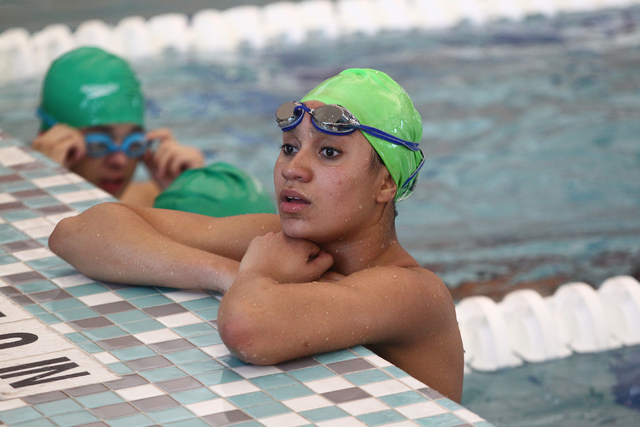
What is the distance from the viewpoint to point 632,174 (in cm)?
538

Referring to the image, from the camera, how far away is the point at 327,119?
5.72 ft

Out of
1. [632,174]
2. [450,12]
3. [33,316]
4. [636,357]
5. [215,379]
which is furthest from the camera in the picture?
[450,12]

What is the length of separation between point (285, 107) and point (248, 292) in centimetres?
45

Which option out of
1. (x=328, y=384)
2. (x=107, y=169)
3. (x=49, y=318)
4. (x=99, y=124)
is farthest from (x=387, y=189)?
(x=99, y=124)

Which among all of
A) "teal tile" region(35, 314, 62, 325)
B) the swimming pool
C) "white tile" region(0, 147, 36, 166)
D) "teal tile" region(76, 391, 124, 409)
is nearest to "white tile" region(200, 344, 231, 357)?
"teal tile" region(76, 391, 124, 409)

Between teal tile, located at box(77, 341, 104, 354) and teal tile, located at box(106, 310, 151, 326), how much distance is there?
3.8 inches

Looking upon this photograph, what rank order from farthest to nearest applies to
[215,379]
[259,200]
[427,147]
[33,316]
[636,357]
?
[427,147] → [636,357] → [259,200] → [33,316] → [215,379]

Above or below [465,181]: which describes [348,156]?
above

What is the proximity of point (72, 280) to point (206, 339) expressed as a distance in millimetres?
446

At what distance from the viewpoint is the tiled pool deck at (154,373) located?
1380 millimetres

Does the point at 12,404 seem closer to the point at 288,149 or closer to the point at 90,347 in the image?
the point at 90,347

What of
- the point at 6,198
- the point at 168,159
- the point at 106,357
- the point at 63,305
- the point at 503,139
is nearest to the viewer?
the point at 106,357

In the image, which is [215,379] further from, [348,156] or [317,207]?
[348,156]

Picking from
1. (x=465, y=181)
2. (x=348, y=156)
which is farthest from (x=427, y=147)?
(x=348, y=156)
